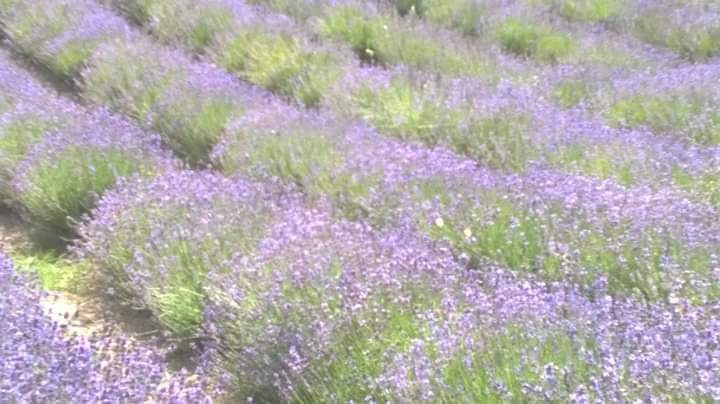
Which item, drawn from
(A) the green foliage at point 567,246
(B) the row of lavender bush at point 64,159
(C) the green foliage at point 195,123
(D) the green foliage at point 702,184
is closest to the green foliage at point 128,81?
(C) the green foliage at point 195,123

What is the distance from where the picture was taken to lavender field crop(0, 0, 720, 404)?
2348 mm

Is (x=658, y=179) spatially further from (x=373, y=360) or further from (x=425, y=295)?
(x=373, y=360)

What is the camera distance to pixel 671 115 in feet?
15.5

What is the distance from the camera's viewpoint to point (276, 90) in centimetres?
609

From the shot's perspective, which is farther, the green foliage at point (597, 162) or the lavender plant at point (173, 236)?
the green foliage at point (597, 162)

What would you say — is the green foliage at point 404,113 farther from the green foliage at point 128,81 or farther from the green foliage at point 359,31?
the green foliage at point 359,31

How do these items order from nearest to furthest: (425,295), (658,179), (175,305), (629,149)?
(425,295) < (175,305) < (658,179) < (629,149)

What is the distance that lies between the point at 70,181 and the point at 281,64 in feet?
7.14

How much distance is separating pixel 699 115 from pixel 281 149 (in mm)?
2093

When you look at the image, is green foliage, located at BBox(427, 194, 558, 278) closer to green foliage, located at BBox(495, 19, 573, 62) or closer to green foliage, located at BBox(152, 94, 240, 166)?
green foliage, located at BBox(152, 94, 240, 166)

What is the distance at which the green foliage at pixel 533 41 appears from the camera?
6.70 m

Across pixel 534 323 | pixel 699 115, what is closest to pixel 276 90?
pixel 699 115

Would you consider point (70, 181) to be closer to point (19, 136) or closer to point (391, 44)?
point (19, 136)

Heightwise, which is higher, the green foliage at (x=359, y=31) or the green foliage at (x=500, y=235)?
the green foliage at (x=500, y=235)
